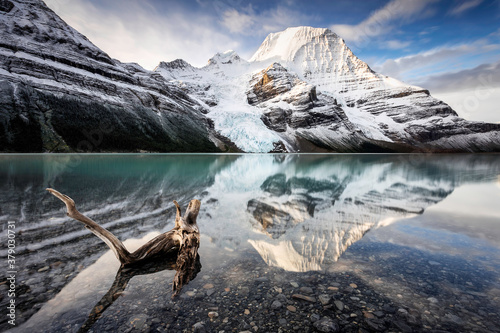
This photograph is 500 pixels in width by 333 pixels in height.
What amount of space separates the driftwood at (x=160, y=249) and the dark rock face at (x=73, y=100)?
76.2 m

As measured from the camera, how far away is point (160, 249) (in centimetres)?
570

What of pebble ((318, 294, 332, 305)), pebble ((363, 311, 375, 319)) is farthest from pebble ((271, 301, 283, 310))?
pebble ((363, 311, 375, 319))

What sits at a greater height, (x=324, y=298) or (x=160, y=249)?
(x=160, y=249)

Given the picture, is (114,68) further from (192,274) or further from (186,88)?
(192,274)

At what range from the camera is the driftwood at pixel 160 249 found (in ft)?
16.2

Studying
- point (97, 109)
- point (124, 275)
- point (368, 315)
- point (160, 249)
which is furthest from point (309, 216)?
point (97, 109)

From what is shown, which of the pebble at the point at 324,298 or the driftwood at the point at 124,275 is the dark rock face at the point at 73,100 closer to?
the driftwood at the point at 124,275

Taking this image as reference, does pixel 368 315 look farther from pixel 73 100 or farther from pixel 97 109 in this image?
pixel 73 100

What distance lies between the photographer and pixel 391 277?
5023 millimetres

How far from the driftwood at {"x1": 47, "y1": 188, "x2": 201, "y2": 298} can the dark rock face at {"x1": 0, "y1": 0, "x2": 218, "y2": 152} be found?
76.2 metres

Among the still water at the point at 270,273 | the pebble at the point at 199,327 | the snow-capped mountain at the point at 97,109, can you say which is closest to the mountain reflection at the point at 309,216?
the still water at the point at 270,273

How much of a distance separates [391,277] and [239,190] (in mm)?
11553

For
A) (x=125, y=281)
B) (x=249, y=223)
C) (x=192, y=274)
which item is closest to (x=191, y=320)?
(x=192, y=274)

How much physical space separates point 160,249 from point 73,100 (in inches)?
3864
